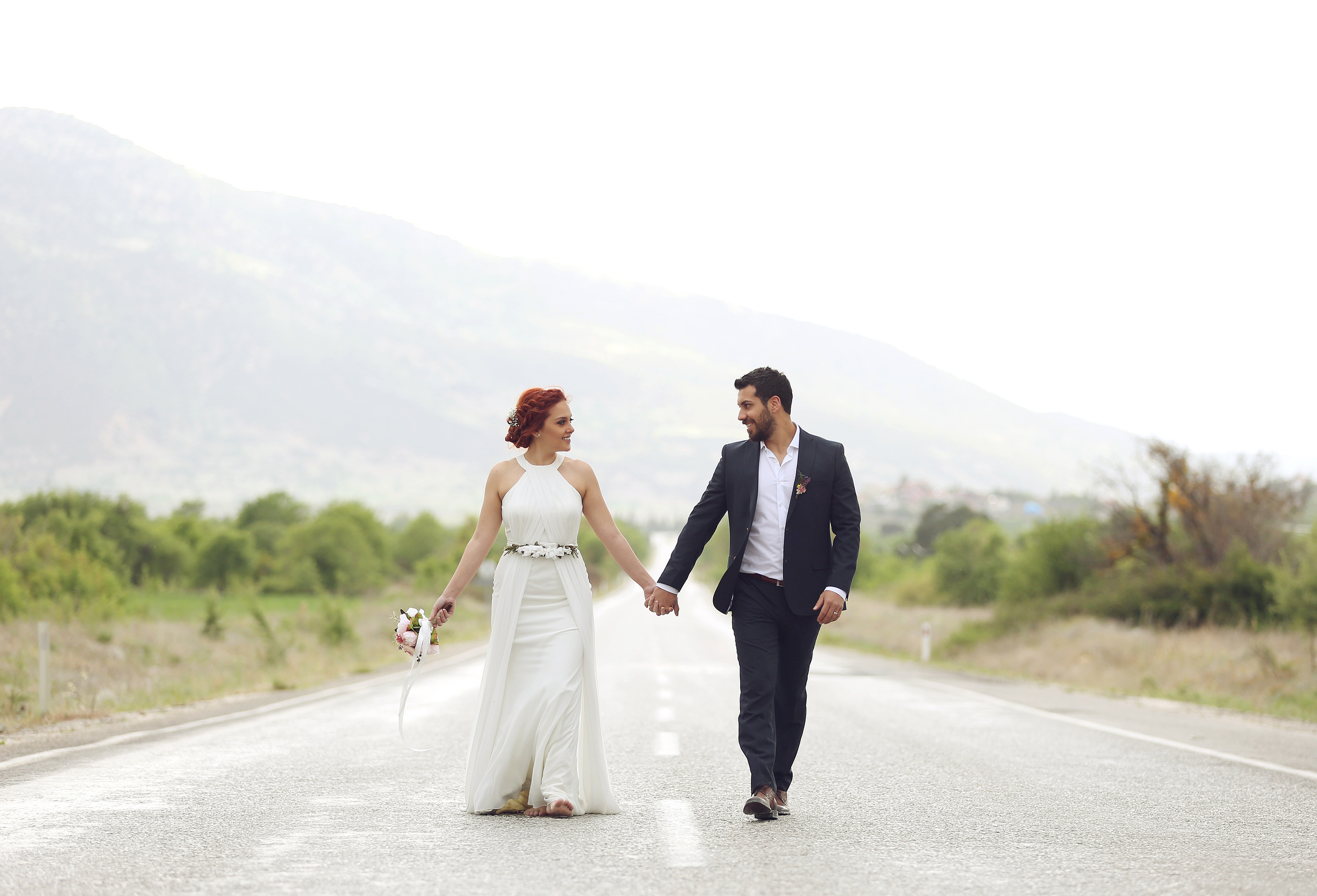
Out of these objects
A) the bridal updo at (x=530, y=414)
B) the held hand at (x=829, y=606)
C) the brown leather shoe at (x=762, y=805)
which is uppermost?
the bridal updo at (x=530, y=414)

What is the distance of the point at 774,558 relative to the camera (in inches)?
274

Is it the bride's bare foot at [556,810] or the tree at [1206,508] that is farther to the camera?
the tree at [1206,508]

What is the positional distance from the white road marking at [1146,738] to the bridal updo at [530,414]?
18.8ft

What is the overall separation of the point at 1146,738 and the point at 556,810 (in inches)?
266

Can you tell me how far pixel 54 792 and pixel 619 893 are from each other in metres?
4.25

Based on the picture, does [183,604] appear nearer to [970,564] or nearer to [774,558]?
[970,564]

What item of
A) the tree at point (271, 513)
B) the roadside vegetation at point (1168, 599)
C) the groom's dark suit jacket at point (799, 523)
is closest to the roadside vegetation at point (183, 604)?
the groom's dark suit jacket at point (799, 523)

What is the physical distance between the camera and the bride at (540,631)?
6.98 meters

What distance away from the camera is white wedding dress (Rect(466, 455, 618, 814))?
274 inches

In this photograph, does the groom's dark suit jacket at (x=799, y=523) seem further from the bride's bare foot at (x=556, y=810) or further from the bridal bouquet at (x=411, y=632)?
the bridal bouquet at (x=411, y=632)

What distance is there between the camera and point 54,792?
7.67 meters

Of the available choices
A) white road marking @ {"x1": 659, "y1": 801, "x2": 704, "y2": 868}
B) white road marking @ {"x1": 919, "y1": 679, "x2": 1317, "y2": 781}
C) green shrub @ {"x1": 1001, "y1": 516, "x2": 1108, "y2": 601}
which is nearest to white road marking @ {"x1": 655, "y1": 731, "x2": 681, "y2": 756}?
white road marking @ {"x1": 659, "y1": 801, "x2": 704, "y2": 868}

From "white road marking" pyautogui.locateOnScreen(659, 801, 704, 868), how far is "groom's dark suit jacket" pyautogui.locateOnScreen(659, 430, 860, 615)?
1126 mm

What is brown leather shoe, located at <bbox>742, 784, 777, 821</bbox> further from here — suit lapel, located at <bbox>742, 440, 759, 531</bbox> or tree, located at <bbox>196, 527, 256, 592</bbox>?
tree, located at <bbox>196, 527, 256, 592</bbox>
